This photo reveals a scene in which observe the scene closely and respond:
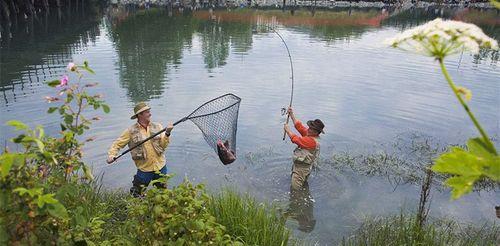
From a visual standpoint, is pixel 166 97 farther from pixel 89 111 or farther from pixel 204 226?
pixel 204 226

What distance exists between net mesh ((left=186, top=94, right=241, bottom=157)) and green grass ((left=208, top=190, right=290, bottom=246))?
1.48m

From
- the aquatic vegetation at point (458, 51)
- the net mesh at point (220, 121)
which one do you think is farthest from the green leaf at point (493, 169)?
the net mesh at point (220, 121)

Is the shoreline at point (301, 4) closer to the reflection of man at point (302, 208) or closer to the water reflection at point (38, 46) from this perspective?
the water reflection at point (38, 46)

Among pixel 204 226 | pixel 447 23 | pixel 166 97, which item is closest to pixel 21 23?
pixel 166 97

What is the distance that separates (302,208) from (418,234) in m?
2.98

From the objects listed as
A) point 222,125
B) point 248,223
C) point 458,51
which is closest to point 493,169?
point 458,51

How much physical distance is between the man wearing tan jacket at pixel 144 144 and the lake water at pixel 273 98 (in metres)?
2.48

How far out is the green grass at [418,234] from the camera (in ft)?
18.7

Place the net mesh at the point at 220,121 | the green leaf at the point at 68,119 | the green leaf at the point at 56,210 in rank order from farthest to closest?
the net mesh at the point at 220,121 → the green leaf at the point at 68,119 → the green leaf at the point at 56,210

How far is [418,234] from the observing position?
18.4 feet

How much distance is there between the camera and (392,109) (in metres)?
14.7

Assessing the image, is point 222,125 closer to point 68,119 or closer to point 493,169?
point 68,119

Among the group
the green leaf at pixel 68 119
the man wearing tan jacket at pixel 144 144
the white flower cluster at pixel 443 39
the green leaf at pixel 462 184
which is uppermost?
the white flower cluster at pixel 443 39

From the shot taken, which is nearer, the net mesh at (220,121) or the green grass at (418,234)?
the green grass at (418,234)
